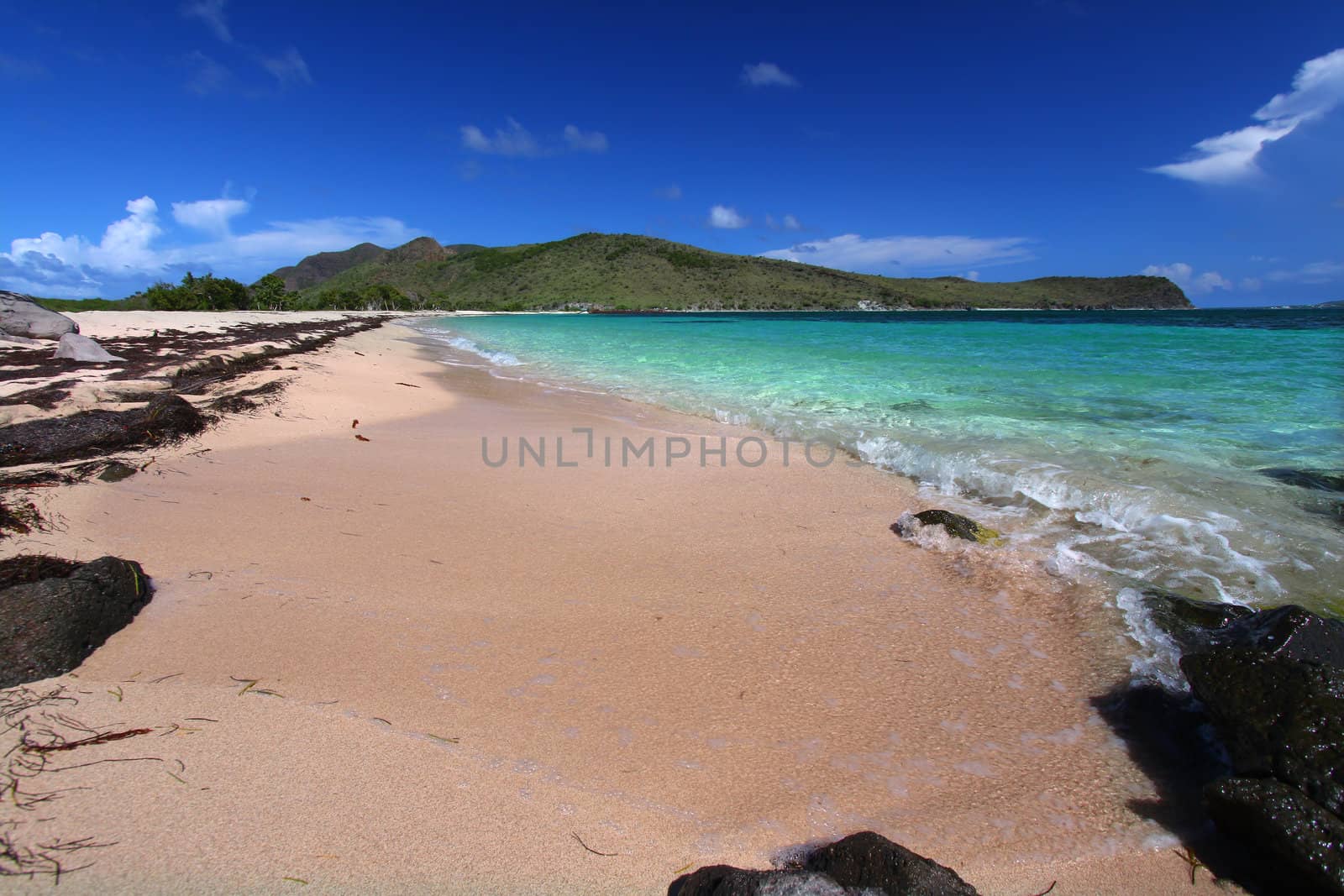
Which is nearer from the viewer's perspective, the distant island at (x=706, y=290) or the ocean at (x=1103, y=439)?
the ocean at (x=1103, y=439)

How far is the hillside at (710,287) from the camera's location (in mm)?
104312

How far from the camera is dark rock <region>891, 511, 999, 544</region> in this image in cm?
396

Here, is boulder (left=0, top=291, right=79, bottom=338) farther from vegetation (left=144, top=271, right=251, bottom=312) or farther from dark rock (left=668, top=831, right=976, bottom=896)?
vegetation (left=144, top=271, right=251, bottom=312)

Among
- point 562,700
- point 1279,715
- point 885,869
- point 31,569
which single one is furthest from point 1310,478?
point 31,569

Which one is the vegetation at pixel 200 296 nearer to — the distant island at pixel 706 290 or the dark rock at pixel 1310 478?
the distant island at pixel 706 290

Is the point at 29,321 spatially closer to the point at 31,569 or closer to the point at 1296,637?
the point at 31,569

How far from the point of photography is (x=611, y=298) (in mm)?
106312

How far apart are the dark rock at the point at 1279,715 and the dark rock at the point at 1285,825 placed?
0.09 metres

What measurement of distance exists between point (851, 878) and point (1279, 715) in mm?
1611

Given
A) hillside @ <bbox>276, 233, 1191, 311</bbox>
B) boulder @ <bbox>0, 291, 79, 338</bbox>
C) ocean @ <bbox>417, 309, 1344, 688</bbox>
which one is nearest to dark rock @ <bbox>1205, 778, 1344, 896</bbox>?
ocean @ <bbox>417, 309, 1344, 688</bbox>

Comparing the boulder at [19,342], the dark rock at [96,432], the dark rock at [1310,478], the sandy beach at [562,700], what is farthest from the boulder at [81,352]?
the dark rock at [1310,478]

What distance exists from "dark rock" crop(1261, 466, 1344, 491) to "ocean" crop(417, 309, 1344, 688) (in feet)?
0.10

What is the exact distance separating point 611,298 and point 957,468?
105 m

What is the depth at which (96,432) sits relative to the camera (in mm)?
5211
